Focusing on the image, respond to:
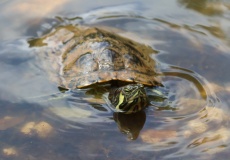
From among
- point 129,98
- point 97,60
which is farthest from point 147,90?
point 97,60

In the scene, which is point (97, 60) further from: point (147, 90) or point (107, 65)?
point (147, 90)

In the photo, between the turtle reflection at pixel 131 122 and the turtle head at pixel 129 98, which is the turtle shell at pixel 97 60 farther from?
the turtle reflection at pixel 131 122

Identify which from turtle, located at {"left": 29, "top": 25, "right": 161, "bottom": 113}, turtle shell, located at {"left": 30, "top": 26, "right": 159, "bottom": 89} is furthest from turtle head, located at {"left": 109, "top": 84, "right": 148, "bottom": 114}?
turtle shell, located at {"left": 30, "top": 26, "right": 159, "bottom": 89}

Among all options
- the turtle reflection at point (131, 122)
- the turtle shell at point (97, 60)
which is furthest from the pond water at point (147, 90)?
the turtle shell at point (97, 60)

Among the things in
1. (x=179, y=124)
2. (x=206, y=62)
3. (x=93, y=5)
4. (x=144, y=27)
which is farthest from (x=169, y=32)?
(x=179, y=124)

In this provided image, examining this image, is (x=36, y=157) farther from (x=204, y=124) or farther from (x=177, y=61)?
(x=177, y=61)

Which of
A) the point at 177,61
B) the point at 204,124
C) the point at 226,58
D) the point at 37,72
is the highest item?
the point at 226,58
